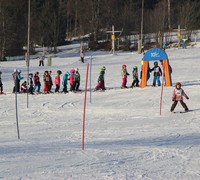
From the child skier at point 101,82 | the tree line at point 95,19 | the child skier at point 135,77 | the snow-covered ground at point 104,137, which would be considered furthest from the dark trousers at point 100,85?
the tree line at point 95,19

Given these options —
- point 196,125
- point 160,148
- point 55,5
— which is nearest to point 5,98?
point 196,125

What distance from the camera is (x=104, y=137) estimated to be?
39.0 ft

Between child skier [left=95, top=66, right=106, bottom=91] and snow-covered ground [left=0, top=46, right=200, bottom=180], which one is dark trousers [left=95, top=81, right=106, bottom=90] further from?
snow-covered ground [left=0, top=46, right=200, bottom=180]

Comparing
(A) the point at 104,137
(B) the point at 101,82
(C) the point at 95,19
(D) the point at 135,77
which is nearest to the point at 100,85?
(B) the point at 101,82

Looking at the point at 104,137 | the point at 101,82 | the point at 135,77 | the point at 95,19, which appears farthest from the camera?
the point at 95,19

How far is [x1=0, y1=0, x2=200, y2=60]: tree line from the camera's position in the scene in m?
53.6

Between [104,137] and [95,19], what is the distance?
4624 centimetres

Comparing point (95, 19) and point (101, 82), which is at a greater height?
point (95, 19)

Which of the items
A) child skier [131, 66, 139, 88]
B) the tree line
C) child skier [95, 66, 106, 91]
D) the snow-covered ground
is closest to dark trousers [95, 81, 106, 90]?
child skier [95, 66, 106, 91]

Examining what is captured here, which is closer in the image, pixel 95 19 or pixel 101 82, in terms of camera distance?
pixel 101 82

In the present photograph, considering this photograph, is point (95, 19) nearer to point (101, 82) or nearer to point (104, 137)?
point (101, 82)

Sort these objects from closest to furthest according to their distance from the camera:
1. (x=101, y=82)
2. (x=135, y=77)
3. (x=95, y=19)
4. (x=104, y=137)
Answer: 1. (x=104, y=137)
2. (x=101, y=82)
3. (x=135, y=77)
4. (x=95, y=19)

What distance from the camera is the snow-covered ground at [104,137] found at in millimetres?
8242

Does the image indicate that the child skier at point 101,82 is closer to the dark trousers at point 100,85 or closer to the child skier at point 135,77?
the dark trousers at point 100,85
